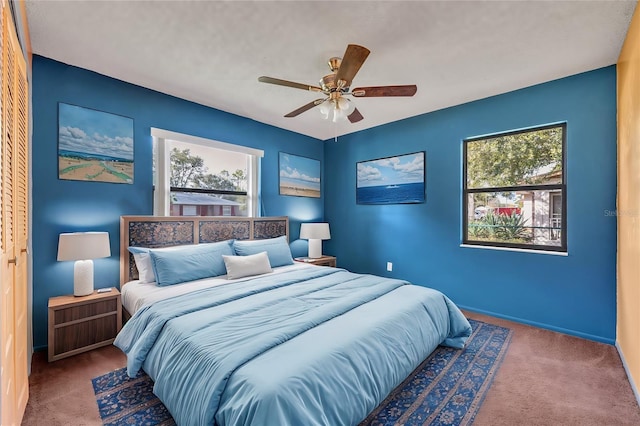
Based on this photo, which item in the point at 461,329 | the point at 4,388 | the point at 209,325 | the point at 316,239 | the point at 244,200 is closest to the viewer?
the point at 4,388

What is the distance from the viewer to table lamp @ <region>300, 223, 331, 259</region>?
14.3 feet

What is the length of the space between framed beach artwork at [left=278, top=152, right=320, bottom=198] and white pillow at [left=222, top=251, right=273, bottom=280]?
157cm

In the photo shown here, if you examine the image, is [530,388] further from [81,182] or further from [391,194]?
[81,182]

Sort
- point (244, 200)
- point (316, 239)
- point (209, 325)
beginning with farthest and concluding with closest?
point (316, 239) < point (244, 200) < point (209, 325)

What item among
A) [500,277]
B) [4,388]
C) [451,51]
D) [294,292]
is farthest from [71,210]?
[500,277]

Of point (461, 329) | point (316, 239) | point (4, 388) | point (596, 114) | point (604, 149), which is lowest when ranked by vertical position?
point (461, 329)

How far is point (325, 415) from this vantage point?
4.21 ft

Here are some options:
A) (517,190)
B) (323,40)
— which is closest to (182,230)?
(323,40)

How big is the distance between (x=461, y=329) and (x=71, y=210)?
3.69 m

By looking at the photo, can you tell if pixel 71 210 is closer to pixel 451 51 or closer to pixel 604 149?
Answer: pixel 451 51

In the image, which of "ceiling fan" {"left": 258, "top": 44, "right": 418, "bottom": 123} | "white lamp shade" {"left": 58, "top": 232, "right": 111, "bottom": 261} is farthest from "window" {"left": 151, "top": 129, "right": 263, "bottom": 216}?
"ceiling fan" {"left": 258, "top": 44, "right": 418, "bottom": 123}

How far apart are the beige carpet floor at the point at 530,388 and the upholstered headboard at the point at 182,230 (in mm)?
894

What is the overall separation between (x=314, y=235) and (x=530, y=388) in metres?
2.95

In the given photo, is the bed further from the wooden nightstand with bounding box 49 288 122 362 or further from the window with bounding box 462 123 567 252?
the window with bounding box 462 123 567 252
